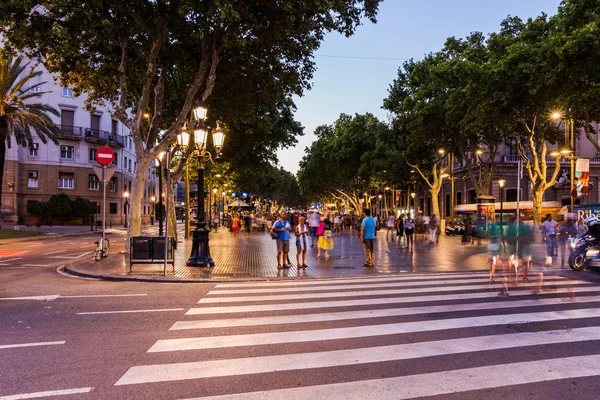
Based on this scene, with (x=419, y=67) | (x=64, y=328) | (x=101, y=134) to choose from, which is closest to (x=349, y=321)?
(x=64, y=328)

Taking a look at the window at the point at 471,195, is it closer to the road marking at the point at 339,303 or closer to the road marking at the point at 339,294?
the road marking at the point at 339,294

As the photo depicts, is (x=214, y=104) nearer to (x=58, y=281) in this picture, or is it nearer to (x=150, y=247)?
(x=150, y=247)

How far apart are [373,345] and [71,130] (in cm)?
5466

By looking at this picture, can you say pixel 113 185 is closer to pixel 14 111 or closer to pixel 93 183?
pixel 93 183

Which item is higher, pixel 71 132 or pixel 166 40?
pixel 71 132

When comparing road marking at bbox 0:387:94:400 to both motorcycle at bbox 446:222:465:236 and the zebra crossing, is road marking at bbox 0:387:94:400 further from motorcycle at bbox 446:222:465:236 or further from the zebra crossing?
motorcycle at bbox 446:222:465:236

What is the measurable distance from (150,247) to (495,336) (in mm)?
9872

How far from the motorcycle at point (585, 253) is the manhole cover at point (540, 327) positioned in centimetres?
748

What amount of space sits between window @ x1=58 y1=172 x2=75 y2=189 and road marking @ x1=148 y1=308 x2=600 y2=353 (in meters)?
52.4

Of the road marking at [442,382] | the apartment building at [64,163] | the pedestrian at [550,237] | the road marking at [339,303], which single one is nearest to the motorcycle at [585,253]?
the pedestrian at [550,237]

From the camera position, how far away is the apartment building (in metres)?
48.5

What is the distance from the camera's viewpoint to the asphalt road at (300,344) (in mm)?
4449

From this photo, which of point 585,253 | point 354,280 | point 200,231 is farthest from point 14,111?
point 585,253

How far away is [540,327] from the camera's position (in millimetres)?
6680
